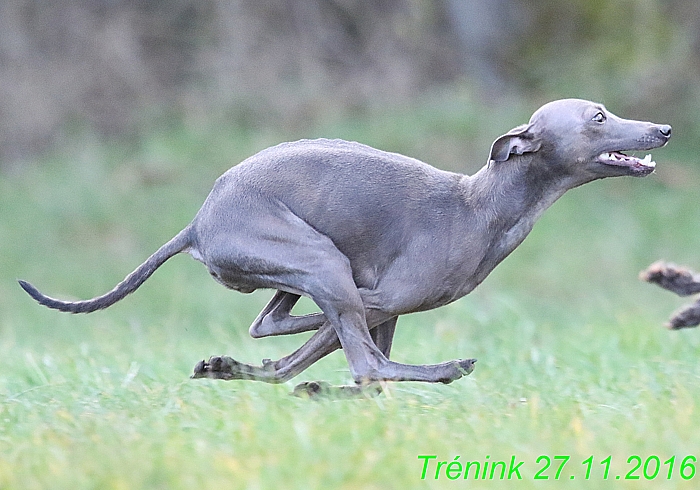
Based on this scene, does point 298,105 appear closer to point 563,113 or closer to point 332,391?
point 563,113

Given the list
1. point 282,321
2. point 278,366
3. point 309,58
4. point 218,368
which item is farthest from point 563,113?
point 309,58

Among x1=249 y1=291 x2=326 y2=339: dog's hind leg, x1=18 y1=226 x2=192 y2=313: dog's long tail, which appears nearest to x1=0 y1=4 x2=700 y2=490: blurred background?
x1=249 y1=291 x2=326 y2=339: dog's hind leg

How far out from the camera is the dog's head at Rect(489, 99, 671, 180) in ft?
18.3

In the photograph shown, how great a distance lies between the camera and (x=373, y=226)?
554cm

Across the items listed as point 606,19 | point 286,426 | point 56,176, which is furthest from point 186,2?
point 286,426

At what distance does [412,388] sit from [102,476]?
7.02 ft

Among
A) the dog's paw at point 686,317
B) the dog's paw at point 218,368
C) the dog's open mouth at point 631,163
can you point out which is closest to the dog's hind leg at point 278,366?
the dog's paw at point 218,368

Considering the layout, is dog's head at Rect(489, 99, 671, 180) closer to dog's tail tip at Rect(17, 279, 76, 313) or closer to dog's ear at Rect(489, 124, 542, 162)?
dog's ear at Rect(489, 124, 542, 162)

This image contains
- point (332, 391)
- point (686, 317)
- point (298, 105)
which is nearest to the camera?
point (332, 391)

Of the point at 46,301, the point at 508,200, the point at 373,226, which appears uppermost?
the point at 508,200

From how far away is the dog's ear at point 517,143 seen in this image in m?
5.58

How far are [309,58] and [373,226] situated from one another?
41.0 feet

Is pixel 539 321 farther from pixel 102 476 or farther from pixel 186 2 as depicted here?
pixel 186 2

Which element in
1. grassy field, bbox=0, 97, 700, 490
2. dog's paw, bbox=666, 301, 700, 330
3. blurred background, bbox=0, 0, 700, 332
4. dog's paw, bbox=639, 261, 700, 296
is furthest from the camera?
blurred background, bbox=0, 0, 700, 332
